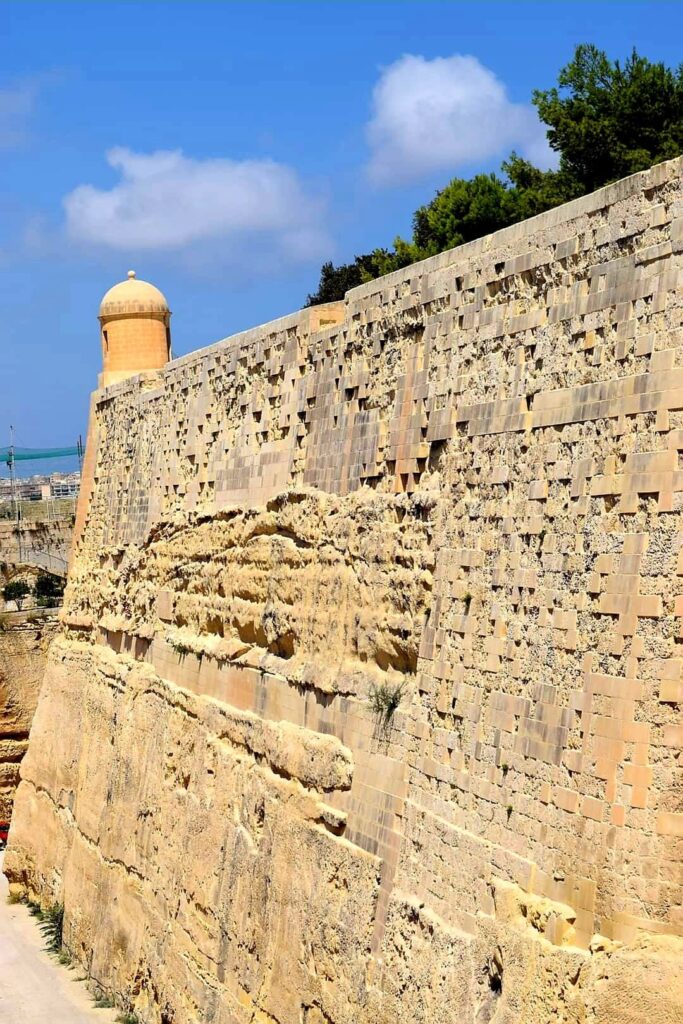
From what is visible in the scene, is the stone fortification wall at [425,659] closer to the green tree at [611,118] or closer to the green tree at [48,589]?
the green tree at [611,118]

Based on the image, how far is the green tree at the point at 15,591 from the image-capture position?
27.9 meters

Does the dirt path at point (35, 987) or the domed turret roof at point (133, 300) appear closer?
the dirt path at point (35, 987)

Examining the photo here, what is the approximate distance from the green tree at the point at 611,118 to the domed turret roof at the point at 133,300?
565cm

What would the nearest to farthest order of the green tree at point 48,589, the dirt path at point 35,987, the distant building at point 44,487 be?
the dirt path at point 35,987 → the green tree at point 48,589 → the distant building at point 44,487

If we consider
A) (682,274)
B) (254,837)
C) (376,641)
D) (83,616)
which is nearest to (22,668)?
(83,616)

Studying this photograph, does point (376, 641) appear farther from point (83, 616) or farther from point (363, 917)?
point (83, 616)

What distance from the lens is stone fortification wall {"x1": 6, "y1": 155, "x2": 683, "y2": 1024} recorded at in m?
7.04

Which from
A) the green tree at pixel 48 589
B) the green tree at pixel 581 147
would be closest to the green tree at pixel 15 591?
the green tree at pixel 48 589

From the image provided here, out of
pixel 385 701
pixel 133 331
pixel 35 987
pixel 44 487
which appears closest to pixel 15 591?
pixel 133 331

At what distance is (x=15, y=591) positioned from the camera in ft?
92.0

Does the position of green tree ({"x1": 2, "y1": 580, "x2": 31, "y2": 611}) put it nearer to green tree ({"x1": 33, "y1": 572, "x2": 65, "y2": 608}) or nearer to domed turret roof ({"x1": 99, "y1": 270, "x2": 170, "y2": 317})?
green tree ({"x1": 33, "y1": 572, "x2": 65, "y2": 608})

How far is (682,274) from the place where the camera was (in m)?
7.00

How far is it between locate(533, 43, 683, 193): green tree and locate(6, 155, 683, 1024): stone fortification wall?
6.98 metres

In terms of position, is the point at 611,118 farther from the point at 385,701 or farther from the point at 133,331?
the point at 385,701
